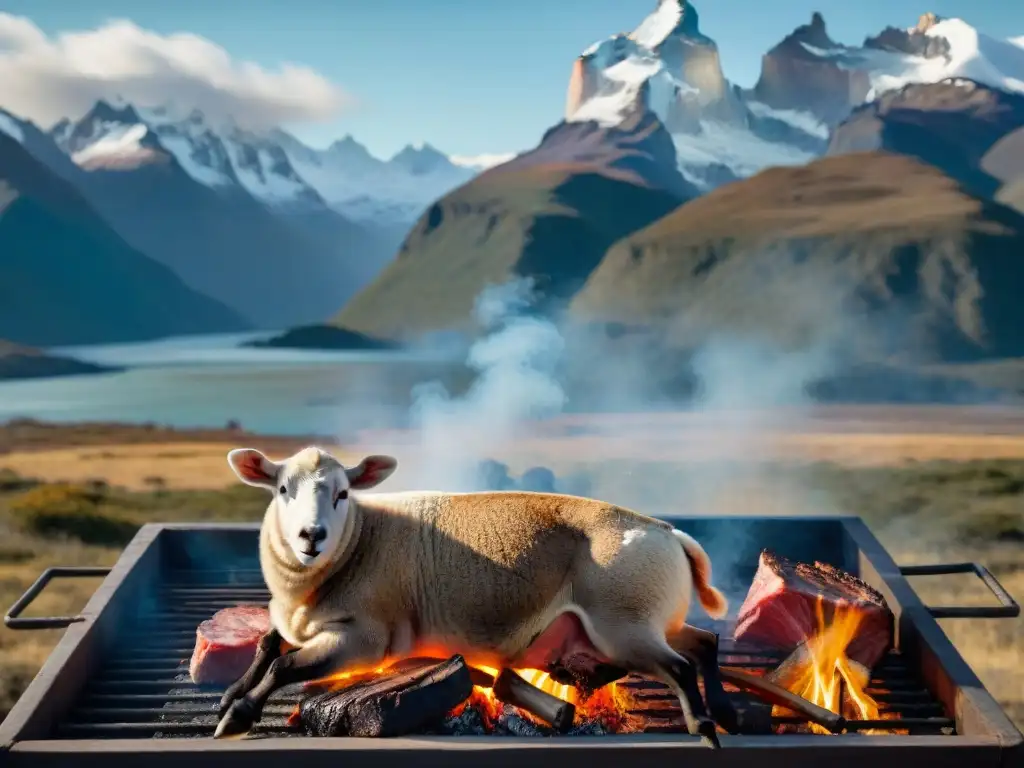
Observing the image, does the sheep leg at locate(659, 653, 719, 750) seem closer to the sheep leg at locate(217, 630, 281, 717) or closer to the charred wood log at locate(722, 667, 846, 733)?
the charred wood log at locate(722, 667, 846, 733)

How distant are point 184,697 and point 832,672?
89.5 inches

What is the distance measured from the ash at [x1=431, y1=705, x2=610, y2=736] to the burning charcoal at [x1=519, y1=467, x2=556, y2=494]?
4582 mm

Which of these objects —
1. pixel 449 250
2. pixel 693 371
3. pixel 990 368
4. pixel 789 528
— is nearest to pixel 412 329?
pixel 449 250

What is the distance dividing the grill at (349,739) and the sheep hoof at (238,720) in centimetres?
7

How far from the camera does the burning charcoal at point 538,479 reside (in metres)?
7.98

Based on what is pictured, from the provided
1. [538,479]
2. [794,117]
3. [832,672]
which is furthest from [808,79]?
[832,672]

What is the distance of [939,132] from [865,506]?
17.7 ft

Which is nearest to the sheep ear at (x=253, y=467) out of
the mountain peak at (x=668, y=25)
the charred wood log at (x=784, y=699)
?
the charred wood log at (x=784, y=699)

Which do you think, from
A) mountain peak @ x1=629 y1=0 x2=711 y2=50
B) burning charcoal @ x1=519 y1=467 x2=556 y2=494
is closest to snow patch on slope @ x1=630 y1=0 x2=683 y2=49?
mountain peak @ x1=629 y1=0 x2=711 y2=50

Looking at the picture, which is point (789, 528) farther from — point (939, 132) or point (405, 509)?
point (939, 132)

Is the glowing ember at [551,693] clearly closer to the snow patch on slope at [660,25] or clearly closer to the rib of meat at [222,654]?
the rib of meat at [222,654]

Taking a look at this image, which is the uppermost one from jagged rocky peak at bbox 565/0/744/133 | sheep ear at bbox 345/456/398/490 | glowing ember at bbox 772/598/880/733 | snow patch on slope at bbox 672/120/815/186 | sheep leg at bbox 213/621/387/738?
jagged rocky peak at bbox 565/0/744/133

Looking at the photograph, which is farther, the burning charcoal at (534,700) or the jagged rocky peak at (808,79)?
the jagged rocky peak at (808,79)

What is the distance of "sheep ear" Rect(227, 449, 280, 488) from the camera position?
326 cm
